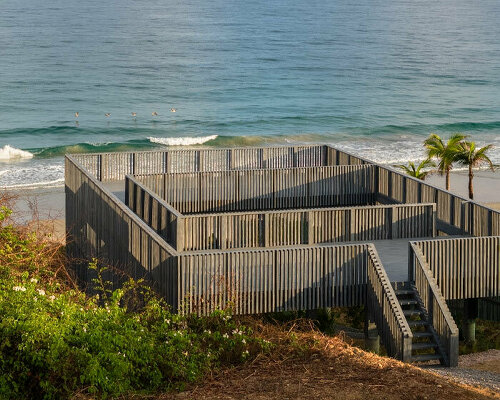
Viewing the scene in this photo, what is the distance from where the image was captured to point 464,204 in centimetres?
2050

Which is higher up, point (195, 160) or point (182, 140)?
point (195, 160)

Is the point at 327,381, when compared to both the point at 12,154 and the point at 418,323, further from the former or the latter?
the point at 12,154

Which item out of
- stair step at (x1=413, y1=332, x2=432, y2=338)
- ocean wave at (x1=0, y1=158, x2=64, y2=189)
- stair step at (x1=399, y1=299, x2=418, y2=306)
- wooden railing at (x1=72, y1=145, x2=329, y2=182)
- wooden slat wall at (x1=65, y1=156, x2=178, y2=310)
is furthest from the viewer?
Result: ocean wave at (x1=0, y1=158, x2=64, y2=189)

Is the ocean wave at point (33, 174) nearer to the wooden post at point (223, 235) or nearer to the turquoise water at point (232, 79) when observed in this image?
the turquoise water at point (232, 79)

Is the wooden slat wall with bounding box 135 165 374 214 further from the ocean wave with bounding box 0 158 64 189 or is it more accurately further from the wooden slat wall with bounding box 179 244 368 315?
the ocean wave with bounding box 0 158 64 189

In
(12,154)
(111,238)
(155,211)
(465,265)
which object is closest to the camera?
(465,265)

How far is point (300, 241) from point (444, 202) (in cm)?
372

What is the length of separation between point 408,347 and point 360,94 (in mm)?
63549

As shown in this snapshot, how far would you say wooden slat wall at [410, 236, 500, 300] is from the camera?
17.6m

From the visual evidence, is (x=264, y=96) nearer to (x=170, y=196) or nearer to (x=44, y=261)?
(x=170, y=196)

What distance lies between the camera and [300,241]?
19.5 meters

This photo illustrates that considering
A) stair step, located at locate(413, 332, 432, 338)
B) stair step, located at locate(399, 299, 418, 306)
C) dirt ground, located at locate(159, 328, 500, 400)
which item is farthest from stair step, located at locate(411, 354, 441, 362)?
dirt ground, located at locate(159, 328, 500, 400)

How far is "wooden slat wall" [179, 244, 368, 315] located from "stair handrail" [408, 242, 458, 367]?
87 cm

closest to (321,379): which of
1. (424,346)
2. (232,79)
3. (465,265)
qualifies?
(424,346)
